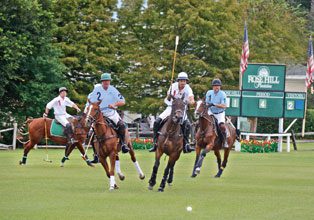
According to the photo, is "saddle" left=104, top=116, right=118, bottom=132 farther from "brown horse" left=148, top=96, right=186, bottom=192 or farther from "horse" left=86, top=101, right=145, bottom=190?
"brown horse" left=148, top=96, right=186, bottom=192

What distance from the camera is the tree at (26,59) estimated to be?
1885 inches

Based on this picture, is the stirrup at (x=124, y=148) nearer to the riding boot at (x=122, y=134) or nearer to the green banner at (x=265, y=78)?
the riding boot at (x=122, y=134)

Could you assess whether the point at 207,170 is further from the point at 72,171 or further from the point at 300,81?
the point at 300,81

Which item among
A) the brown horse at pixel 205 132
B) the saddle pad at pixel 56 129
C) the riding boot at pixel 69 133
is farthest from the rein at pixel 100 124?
the saddle pad at pixel 56 129

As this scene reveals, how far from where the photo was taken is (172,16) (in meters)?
56.4

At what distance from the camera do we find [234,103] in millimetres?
44781

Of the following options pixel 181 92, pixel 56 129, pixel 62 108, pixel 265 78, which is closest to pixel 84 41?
pixel 265 78

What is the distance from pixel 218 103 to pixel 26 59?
24.5 m

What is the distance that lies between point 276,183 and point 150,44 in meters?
33.9

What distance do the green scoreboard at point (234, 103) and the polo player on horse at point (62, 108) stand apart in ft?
44.8

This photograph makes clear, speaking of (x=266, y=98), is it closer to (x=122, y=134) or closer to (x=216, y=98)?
(x=216, y=98)

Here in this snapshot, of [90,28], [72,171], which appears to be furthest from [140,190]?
[90,28]

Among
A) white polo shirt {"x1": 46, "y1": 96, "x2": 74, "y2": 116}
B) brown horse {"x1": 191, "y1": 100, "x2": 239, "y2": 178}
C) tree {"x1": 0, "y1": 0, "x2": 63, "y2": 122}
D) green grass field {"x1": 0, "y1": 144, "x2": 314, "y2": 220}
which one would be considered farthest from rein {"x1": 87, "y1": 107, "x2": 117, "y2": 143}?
tree {"x1": 0, "y1": 0, "x2": 63, "y2": 122}

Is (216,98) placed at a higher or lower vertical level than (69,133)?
higher
